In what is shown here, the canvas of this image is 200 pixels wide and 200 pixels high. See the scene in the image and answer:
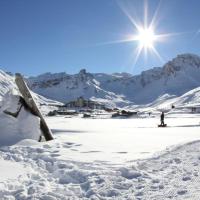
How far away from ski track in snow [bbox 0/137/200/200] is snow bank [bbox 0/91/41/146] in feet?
10.4

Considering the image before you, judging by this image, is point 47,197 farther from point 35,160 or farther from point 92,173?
point 35,160

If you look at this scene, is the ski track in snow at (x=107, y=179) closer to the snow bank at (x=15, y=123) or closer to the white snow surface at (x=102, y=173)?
the white snow surface at (x=102, y=173)

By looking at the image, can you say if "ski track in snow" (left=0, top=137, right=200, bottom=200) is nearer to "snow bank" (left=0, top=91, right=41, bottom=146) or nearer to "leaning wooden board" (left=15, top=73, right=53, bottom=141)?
"snow bank" (left=0, top=91, right=41, bottom=146)

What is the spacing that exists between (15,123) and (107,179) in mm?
7687

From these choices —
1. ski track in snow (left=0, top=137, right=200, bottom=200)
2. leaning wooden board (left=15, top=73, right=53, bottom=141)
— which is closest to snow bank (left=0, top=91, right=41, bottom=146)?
leaning wooden board (left=15, top=73, right=53, bottom=141)

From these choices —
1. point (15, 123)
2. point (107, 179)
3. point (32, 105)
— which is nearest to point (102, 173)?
point (107, 179)

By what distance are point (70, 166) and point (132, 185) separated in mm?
2279

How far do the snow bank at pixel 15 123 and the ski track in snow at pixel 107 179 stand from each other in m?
3.17

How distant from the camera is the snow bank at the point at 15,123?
50.0ft

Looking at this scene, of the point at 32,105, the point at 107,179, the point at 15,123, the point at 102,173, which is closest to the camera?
the point at 107,179

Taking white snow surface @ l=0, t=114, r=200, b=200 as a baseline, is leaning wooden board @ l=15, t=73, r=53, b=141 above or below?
above

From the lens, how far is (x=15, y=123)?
15.9 metres

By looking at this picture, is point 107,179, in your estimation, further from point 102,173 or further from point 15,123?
point 15,123

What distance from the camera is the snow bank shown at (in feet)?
50.0
